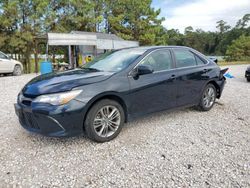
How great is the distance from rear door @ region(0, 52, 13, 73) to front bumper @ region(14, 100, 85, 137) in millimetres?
10348

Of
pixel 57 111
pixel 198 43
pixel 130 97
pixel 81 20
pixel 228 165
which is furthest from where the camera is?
pixel 198 43

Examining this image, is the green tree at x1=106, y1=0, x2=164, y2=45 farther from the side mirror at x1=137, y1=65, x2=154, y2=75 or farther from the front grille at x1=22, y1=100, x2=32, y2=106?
the front grille at x1=22, y1=100, x2=32, y2=106

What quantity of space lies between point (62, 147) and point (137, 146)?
3.61 feet

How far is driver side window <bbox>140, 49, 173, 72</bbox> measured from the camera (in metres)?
3.77

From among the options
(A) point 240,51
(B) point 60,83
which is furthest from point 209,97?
(A) point 240,51

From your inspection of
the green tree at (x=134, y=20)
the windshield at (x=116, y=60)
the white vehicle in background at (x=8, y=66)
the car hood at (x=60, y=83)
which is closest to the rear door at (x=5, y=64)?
the white vehicle in background at (x=8, y=66)

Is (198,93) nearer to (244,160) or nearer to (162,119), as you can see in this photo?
(162,119)

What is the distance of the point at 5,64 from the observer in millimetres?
11820

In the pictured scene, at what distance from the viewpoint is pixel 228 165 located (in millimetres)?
2588

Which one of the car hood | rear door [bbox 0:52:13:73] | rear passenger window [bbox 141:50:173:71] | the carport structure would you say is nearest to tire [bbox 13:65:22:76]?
rear door [bbox 0:52:13:73]

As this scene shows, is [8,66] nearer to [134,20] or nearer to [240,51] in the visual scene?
[134,20]

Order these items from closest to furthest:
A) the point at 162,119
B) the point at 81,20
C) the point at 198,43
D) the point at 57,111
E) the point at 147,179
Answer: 1. the point at 147,179
2. the point at 57,111
3. the point at 162,119
4. the point at 81,20
5. the point at 198,43

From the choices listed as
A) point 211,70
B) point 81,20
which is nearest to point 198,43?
point 81,20

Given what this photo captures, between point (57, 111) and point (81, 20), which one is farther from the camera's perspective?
point (81, 20)
